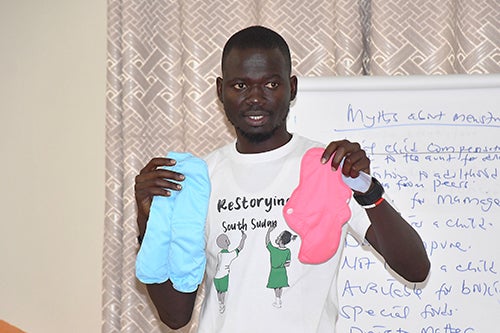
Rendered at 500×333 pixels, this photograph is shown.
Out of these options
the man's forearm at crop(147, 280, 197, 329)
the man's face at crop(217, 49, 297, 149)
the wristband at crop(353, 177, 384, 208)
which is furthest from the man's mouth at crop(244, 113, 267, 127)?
the man's forearm at crop(147, 280, 197, 329)

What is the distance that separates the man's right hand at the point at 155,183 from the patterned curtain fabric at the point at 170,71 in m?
0.80

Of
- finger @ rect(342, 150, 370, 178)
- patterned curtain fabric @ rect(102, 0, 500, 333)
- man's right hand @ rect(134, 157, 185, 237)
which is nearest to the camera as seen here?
finger @ rect(342, 150, 370, 178)

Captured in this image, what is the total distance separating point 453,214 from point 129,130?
987mm

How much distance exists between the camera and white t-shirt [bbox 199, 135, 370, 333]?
135 centimetres

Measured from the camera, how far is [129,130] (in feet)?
7.25

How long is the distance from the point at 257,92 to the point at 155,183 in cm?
26

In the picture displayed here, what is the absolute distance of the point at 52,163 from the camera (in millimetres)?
2414

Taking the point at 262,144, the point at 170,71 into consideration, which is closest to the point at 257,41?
the point at 262,144

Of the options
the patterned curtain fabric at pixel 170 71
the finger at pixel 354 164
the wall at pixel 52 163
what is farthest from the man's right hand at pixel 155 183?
the wall at pixel 52 163

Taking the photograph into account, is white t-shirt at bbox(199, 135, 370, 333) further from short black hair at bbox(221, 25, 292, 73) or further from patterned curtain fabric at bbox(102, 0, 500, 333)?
patterned curtain fabric at bbox(102, 0, 500, 333)

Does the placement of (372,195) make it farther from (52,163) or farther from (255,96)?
(52,163)

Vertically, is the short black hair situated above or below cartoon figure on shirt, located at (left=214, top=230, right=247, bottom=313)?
above

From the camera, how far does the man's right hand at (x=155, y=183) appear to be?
1.38 metres

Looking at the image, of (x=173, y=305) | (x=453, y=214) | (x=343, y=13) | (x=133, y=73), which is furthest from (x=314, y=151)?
(x=133, y=73)
